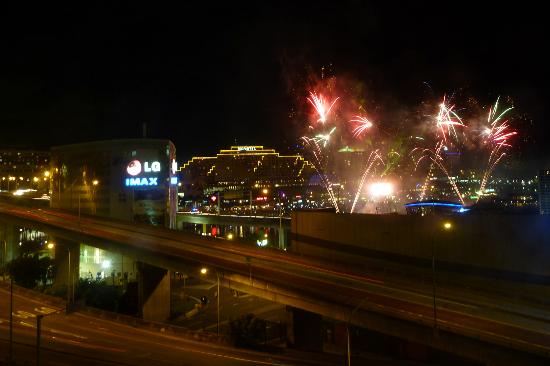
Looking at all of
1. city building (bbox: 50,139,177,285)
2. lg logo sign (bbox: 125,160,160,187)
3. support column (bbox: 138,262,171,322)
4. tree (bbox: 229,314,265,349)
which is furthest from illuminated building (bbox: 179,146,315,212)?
tree (bbox: 229,314,265,349)

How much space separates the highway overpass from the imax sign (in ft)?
94.2

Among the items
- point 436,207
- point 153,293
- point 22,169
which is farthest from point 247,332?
point 22,169

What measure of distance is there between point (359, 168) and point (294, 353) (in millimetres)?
51222

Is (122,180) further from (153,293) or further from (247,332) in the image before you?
(247,332)

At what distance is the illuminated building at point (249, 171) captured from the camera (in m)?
177

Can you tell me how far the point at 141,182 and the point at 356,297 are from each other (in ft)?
202

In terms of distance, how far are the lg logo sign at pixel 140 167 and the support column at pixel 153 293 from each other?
3385 cm

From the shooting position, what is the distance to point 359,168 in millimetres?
79875

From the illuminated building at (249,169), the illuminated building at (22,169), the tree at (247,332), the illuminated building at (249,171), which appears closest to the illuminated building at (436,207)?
the tree at (247,332)

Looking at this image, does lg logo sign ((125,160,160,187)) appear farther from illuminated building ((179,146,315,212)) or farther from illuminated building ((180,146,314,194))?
illuminated building ((180,146,314,194))

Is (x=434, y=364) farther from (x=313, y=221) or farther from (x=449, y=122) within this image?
(x=449, y=122)

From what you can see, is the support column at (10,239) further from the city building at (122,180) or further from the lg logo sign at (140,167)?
the lg logo sign at (140,167)

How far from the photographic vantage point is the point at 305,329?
3578 centimetres

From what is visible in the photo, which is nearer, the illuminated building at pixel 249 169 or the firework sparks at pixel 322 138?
the firework sparks at pixel 322 138
